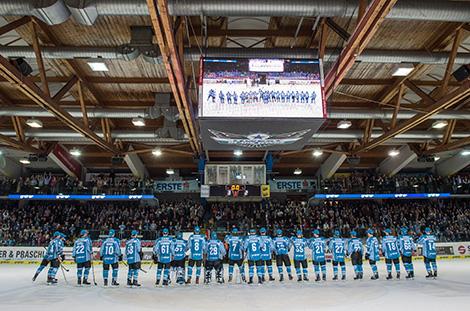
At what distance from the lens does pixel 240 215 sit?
26.4 metres

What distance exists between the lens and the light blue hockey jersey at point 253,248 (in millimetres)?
11716

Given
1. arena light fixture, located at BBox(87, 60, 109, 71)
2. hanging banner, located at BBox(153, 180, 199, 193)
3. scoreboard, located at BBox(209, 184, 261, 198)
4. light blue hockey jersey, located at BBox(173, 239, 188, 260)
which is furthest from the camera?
hanging banner, located at BBox(153, 180, 199, 193)

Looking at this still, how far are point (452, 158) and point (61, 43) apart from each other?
28.2 meters

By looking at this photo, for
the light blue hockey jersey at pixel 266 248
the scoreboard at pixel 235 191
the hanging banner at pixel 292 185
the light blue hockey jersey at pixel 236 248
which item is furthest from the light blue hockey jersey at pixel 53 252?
the hanging banner at pixel 292 185

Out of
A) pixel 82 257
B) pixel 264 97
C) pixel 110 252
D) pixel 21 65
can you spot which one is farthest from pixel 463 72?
pixel 82 257

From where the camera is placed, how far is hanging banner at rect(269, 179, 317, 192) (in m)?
30.3

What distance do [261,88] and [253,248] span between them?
6.89m

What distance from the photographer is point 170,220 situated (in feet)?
83.1

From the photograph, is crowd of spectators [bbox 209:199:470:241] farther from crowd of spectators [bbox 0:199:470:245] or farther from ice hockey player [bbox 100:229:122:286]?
ice hockey player [bbox 100:229:122:286]

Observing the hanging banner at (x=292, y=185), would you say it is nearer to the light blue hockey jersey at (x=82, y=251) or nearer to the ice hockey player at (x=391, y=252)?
the ice hockey player at (x=391, y=252)

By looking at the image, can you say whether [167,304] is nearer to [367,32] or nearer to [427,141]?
[367,32]

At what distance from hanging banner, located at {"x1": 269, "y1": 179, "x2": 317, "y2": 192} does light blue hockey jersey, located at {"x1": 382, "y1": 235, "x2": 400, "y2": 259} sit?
1799cm

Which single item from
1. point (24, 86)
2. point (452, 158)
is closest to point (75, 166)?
point (24, 86)

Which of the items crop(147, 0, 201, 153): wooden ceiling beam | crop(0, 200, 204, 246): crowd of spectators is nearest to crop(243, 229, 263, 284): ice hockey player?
crop(147, 0, 201, 153): wooden ceiling beam
